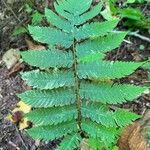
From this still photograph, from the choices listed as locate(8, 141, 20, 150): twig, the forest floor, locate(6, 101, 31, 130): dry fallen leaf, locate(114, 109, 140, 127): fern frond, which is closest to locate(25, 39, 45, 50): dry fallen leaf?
the forest floor

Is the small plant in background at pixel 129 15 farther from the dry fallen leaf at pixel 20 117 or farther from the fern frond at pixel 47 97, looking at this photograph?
the fern frond at pixel 47 97

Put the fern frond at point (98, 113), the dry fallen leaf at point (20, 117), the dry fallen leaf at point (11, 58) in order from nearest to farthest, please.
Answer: the fern frond at point (98, 113) < the dry fallen leaf at point (20, 117) < the dry fallen leaf at point (11, 58)

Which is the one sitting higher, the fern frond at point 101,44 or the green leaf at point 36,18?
the fern frond at point 101,44

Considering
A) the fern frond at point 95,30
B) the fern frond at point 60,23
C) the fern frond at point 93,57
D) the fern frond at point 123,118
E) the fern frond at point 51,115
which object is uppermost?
the fern frond at point 60,23

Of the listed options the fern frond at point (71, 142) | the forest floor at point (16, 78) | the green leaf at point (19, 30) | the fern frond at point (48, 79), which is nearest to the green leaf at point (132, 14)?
the forest floor at point (16, 78)

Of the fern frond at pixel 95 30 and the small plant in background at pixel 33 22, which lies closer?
the fern frond at pixel 95 30

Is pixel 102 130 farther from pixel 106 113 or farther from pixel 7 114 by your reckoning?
pixel 7 114

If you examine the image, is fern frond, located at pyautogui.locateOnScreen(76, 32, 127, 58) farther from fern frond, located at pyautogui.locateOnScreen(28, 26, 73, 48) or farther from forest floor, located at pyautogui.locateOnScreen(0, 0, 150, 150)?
forest floor, located at pyautogui.locateOnScreen(0, 0, 150, 150)
